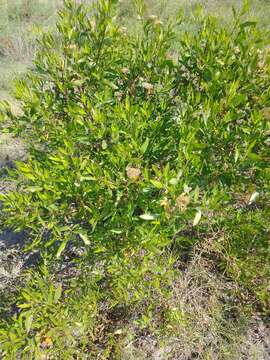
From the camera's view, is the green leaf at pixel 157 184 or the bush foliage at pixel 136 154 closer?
the green leaf at pixel 157 184

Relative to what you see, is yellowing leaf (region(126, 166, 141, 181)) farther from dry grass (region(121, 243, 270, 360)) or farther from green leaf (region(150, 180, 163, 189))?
dry grass (region(121, 243, 270, 360))

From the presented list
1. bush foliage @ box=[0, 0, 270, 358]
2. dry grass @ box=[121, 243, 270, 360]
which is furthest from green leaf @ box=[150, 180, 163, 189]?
dry grass @ box=[121, 243, 270, 360]

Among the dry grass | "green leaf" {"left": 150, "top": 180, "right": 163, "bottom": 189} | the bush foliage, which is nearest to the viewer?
"green leaf" {"left": 150, "top": 180, "right": 163, "bottom": 189}

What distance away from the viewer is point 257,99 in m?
1.50

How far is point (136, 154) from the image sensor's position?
4.66ft

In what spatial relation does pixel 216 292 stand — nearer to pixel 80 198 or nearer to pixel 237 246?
pixel 237 246

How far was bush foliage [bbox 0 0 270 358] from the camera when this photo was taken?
1342mm

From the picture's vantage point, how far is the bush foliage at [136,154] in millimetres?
1342

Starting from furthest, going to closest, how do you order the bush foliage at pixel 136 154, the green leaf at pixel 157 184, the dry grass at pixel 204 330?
the dry grass at pixel 204 330 < the bush foliage at pixel 136 154 < the green leaf at pixel 157 184

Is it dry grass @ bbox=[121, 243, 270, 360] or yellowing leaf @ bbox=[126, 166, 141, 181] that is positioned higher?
yellowing leaf @ bbox=[126, 166, 141, 181]

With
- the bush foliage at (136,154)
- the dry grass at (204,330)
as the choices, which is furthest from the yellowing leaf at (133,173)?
the dry grass at (204,330)

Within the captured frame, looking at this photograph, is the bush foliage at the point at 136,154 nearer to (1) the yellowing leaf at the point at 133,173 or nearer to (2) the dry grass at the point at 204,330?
(1) the yellowing leaf at the point at 133,173

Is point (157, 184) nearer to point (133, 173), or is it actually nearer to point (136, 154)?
point (133, 173)

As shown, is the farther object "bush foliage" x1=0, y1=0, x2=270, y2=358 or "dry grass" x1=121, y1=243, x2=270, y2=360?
"dry grass" x1=121, y1=243, x2=270, y2=360
